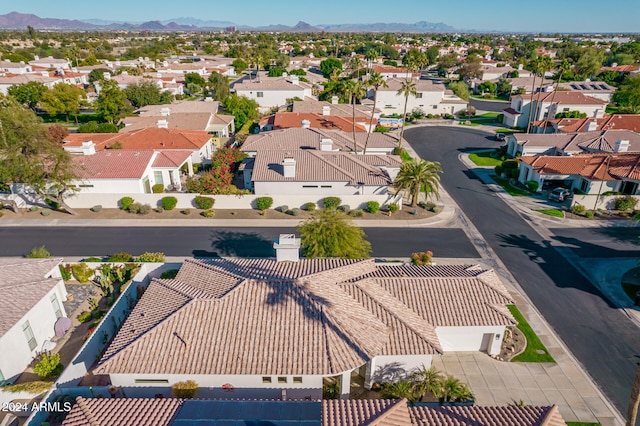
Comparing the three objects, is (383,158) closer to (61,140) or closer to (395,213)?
(395,213)

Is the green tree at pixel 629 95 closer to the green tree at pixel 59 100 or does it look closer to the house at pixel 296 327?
the house at pixel 296 327

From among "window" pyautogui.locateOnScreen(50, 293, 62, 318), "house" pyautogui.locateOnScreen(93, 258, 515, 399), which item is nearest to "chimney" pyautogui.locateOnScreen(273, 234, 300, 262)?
"house" pyautogui.locateOnScreen(93, 258, 515, 399)

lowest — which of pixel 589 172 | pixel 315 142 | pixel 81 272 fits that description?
pixel 81 272

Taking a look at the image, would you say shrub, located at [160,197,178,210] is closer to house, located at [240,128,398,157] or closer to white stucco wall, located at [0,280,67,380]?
house, located at [240,128,398,157]

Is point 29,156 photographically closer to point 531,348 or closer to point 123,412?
point 123,412

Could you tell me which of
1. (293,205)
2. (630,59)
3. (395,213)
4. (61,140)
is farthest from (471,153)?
(630,59)

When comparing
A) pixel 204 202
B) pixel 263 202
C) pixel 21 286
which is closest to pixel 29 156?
pixel 204 202
